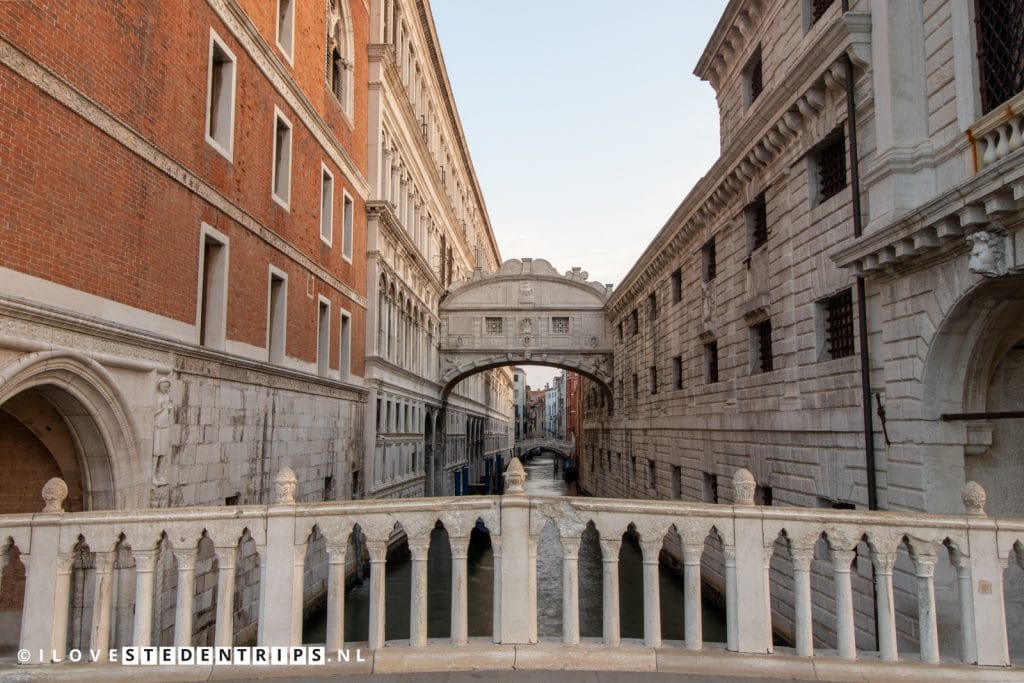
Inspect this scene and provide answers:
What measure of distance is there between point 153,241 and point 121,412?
2.48 m

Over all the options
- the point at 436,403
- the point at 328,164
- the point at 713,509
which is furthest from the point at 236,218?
the point at 436,403

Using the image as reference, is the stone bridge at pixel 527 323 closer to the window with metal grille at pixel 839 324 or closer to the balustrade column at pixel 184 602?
the window with metal grille at pixel 839 324

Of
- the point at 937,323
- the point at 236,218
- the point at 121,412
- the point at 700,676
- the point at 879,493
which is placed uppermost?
the point at 236,218

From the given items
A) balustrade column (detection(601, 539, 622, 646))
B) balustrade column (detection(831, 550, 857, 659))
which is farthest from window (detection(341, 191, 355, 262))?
balustrade column (detection(831, 550, 857, 659))

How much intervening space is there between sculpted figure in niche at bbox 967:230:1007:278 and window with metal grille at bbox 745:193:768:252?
798cm

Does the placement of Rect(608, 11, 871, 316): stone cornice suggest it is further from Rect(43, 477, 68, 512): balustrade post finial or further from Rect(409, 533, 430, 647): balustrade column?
Rect(43, 477, 68, 512): balustrade post finial

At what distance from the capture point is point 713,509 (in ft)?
20.7

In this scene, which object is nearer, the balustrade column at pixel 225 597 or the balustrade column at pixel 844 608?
the balustrade column at pixel 844 608

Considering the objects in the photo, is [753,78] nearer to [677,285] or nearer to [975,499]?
[677,285]

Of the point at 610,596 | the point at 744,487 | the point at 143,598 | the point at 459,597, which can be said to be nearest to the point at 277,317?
the point at 143,598

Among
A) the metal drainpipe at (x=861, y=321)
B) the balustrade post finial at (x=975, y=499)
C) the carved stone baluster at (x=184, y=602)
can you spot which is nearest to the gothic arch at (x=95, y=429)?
the carved stone baluster at (x=184, y=602)

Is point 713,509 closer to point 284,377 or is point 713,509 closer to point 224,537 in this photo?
point 224,537

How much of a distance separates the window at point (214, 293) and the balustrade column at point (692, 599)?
9.23 metres

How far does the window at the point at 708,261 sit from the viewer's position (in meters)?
19.6
